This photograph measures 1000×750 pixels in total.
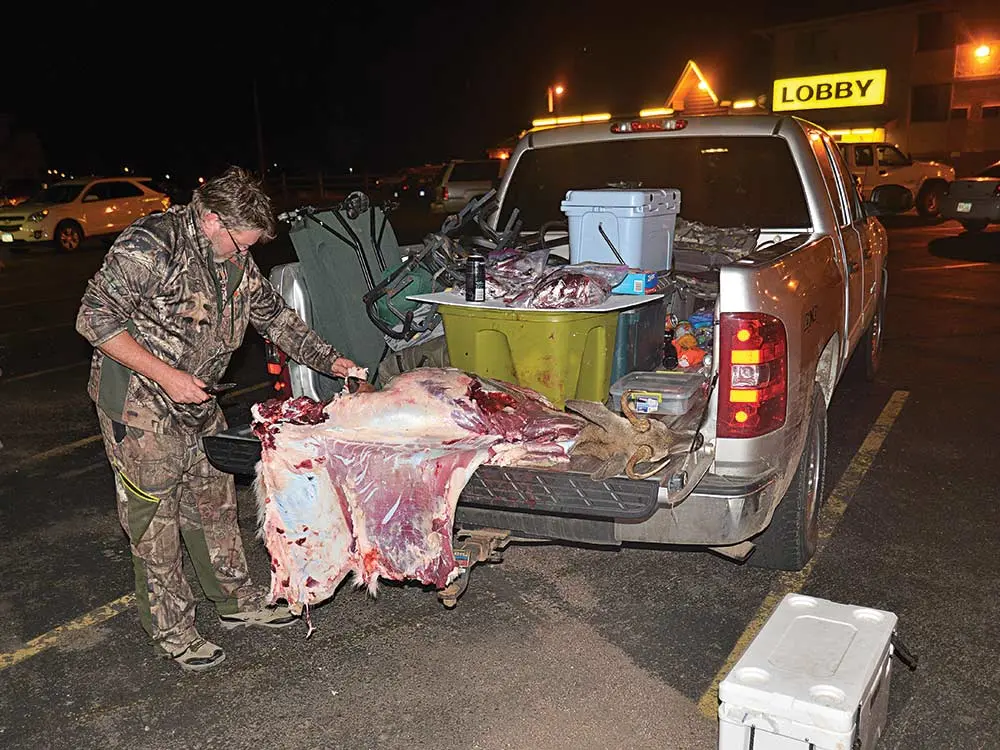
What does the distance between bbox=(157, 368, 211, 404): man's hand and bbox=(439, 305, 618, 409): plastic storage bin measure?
3.84ft

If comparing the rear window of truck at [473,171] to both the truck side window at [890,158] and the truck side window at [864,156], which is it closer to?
the truck side window at [864,156]

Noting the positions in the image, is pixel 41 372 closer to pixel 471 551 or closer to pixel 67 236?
pixel 471 551

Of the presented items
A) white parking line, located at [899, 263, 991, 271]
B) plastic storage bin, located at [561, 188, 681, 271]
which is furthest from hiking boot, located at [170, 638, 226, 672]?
white parking line, located at [899, 263, 991, 271]

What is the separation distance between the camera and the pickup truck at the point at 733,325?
11.2 ft

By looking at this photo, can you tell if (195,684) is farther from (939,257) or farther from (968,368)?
(939,257)

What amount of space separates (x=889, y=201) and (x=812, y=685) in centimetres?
477

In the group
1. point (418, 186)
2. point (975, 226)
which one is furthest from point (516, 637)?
point (418, 186)

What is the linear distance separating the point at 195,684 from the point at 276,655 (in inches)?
13.8

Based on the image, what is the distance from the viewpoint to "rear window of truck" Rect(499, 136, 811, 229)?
5.26 metres

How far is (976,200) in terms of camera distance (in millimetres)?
19484

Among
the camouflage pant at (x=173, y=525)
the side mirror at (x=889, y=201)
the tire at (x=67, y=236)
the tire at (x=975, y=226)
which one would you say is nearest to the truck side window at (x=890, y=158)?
the tire at (x=975, y=226)

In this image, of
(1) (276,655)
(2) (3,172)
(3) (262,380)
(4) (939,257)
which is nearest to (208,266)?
(1) (276,655)

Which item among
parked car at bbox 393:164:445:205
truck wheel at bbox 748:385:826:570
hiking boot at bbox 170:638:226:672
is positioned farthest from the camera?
parked car at bbox 393:164:445:205

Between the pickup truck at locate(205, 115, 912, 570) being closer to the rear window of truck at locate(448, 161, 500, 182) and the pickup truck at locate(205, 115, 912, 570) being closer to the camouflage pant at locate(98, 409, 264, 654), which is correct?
the camouflage pant at locate(98, 409, 264, 654)
